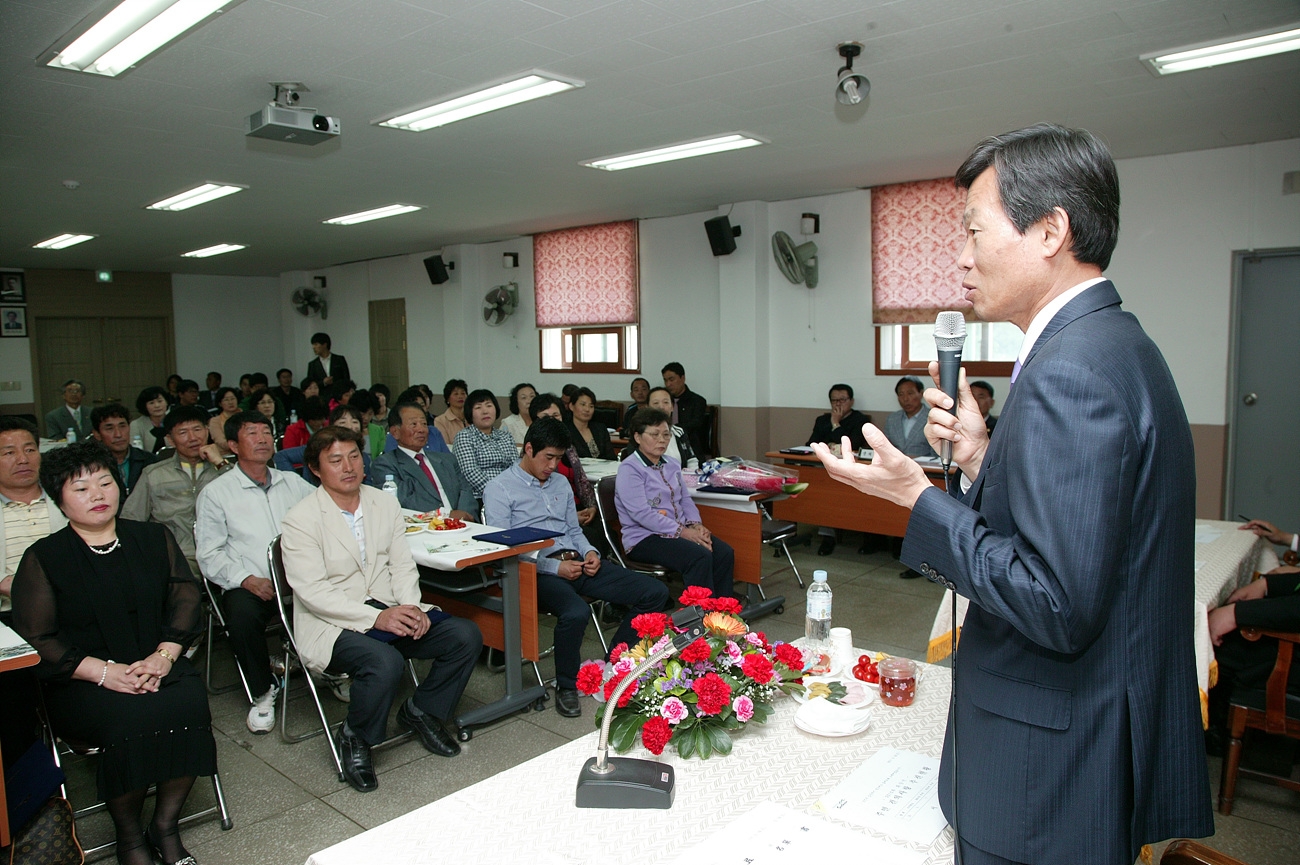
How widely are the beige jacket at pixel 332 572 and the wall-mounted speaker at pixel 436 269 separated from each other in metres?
8.44

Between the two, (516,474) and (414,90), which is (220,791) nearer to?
(516,474)

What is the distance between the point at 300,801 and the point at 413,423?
238 centimetres

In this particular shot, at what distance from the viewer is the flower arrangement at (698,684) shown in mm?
1693

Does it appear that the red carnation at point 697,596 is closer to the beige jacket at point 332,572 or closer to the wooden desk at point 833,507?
the beige jacket at point 332,572

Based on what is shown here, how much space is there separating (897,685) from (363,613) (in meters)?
2.09

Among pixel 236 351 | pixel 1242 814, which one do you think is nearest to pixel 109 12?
pixel 1242 814

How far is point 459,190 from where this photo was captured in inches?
298

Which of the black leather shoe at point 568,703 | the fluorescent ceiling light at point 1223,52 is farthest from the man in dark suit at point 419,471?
the fluorescent ceiling light at point 1223,52

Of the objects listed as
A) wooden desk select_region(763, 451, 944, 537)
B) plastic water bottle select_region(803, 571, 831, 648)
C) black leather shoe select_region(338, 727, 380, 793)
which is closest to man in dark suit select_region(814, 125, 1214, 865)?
plastic water bottle select_region(803, 571, 831, 648)

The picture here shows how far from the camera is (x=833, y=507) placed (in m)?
6.45

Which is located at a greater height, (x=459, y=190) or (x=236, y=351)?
(x=459, y=190)

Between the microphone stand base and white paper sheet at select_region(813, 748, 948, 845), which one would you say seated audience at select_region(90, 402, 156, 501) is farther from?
white paper sheet at select_region(813, 748, 948, 845)

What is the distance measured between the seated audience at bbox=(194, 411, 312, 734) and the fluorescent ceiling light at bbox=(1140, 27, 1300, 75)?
4770 millimetres

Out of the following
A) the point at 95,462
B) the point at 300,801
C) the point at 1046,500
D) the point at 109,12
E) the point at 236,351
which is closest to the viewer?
the point at 1046,500
